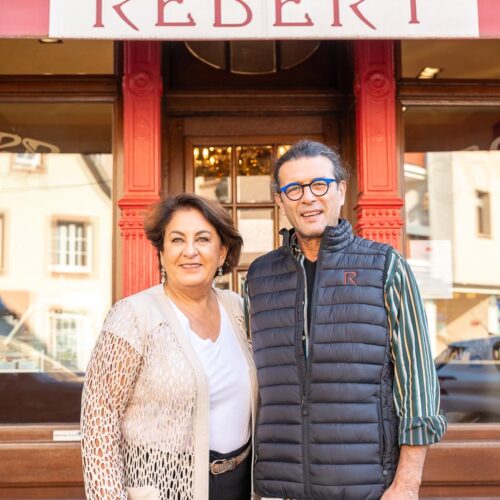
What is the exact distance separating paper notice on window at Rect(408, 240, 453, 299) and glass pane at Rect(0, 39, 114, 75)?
2.35m

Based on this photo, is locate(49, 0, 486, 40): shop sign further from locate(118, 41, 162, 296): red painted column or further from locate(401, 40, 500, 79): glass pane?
locate(401, 40, 500, 79): glass pane

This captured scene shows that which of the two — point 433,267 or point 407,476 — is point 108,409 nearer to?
point 407,476

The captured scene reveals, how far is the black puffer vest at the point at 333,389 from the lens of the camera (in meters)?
2.23

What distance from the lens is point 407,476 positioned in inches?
87.6

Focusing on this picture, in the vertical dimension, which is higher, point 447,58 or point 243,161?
point 447,58

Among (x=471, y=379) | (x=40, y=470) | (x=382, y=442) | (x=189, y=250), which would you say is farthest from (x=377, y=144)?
(x=40, y=470)

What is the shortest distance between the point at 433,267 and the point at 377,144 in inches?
44.8

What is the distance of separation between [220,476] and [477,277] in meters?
3.26

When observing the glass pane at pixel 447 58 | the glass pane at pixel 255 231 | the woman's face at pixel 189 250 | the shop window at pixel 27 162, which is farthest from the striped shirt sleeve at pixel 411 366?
the shop window at pixel 27 162

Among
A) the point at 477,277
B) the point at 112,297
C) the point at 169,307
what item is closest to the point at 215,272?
the point at 169,307

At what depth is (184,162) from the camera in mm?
4754

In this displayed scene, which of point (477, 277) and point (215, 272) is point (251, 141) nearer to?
point (477, 277)

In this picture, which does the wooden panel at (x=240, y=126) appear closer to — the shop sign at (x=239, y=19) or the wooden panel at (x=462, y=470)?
the shop sign at (x=239, y=19)

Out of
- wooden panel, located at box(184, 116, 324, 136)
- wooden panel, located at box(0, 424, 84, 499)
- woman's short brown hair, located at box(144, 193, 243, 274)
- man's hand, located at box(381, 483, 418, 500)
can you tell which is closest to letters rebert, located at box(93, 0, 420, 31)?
wooden panel, located at box(184, 116, 324, 136)
